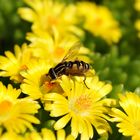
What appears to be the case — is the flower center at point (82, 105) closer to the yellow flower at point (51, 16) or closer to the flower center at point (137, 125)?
the flower center at point (137, 125)

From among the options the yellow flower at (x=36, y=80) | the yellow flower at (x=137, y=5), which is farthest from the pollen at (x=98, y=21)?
the yellow flower at (x=36, y=80)

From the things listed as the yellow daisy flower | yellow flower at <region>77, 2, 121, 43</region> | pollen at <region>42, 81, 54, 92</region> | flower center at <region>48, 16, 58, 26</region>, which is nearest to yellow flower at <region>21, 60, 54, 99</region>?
pollen at <region>42, 81, 54, 92</region>

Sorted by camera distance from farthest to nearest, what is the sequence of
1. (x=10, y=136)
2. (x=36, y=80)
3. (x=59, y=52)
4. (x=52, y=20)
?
(x=52, y=20) → (x=59, y=52) → (x=36, y=80) → (x=10, y=136)

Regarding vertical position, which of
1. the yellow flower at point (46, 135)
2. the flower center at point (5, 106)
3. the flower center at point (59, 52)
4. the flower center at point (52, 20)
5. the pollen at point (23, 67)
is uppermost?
the flower center at point (52, 20)

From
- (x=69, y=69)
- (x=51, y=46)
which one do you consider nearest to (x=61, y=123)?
(x=69, y=69)

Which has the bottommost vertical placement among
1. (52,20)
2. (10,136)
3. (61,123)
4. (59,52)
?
(10,136)

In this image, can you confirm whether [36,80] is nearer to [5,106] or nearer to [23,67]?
[23,67]

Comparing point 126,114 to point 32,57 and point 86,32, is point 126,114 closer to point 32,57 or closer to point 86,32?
point 32,57
